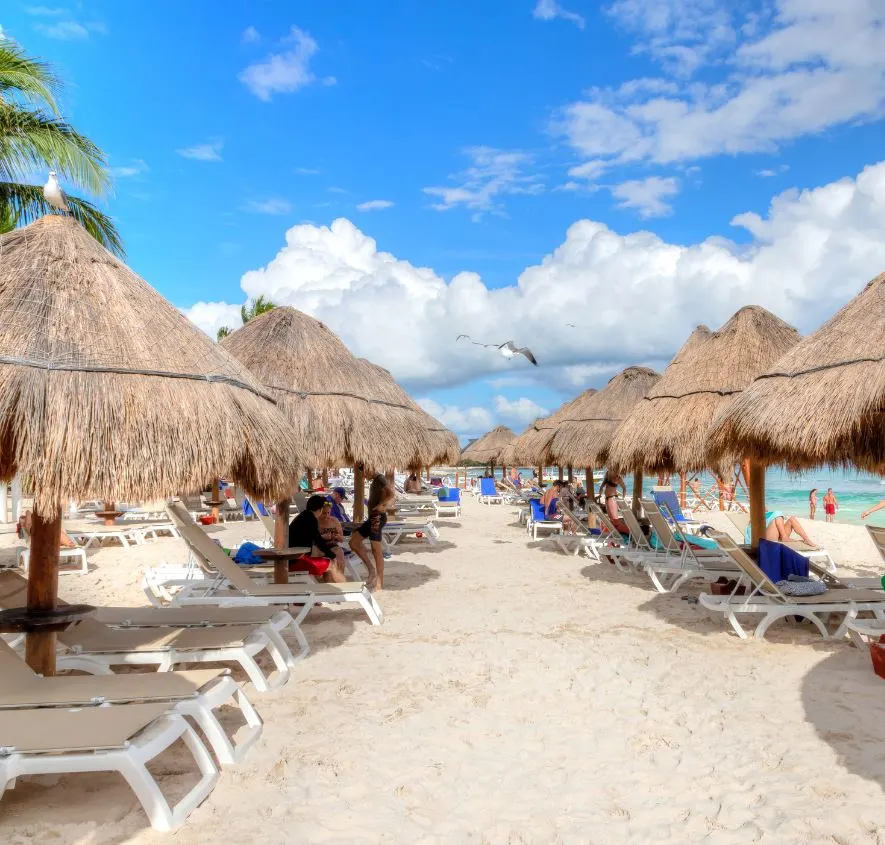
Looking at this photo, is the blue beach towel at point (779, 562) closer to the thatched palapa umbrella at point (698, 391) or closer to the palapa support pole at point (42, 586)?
the thatched palapa umbrella at point (698, 391)

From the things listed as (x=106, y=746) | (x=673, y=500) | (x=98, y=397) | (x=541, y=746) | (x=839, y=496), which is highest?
(x=98, y=397)

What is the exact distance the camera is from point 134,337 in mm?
Answer: 3695

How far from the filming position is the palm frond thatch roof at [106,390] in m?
3.15

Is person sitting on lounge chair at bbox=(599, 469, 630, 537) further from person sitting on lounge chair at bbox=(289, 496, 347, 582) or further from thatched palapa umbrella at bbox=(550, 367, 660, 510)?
person sitting on lounge chair at bbox=(289, 496, 347, 582)

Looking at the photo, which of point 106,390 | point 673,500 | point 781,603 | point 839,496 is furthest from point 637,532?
point 839,496

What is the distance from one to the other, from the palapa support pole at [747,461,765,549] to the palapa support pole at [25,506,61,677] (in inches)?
239

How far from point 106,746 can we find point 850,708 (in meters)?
3.81

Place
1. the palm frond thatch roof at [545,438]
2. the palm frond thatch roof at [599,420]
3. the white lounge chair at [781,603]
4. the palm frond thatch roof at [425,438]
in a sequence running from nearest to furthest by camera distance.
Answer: the white lounge chair at [781,603], the palm frond thatch roof at [425,438], the palm frond thatch roof at [599,420], the palm frond thatch roof at [545,438]

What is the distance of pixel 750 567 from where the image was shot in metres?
5.42

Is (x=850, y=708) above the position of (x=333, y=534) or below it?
below

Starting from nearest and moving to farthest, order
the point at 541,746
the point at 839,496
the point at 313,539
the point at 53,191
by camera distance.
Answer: the point at 541,746 → the point at 53,191 → the point at 313,539 → the point at 839,496

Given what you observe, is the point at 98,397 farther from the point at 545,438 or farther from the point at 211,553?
the point at 545,438

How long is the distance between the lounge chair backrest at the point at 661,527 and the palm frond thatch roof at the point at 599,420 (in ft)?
15.3

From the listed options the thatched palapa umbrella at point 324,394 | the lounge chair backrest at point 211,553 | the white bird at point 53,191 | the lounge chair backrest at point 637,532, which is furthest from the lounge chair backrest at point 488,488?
the white bird at point 53,191
